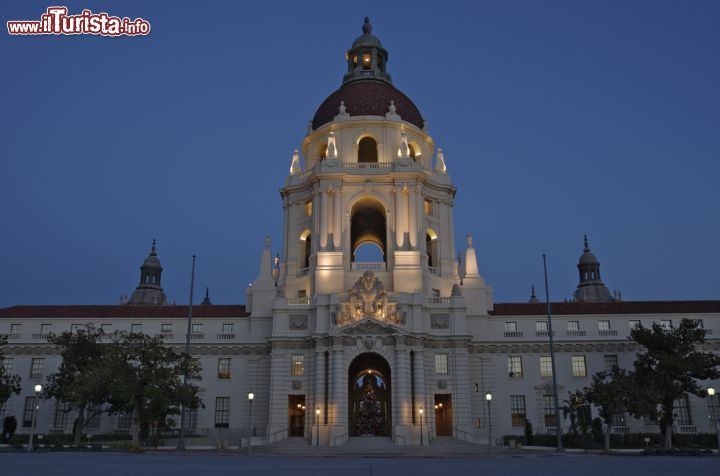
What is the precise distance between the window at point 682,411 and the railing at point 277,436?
37016mm

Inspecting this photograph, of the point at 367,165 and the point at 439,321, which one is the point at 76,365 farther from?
the point at 367,165

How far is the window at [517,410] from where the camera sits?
2520 inches

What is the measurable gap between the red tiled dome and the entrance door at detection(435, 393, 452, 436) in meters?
32.3

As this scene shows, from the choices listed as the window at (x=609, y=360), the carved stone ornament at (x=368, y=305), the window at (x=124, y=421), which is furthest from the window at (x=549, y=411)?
the window at (x=124, y=421)

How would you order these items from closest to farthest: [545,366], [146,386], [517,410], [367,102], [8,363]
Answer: [146,386], [517,410], [545,366], [8,363], [367,102]

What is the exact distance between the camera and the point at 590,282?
370 feet

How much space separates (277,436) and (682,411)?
3863 cm

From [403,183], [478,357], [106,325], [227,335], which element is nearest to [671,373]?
[478,357]

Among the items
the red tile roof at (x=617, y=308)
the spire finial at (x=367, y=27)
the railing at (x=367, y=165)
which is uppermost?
the spire finial at (x=367, y=27)

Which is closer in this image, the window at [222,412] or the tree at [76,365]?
the tree at [76,365]

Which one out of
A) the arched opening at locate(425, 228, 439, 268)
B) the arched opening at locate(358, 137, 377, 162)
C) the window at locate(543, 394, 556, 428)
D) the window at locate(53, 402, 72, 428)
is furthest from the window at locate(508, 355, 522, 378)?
the window at locate(53, 402, 72, 428)

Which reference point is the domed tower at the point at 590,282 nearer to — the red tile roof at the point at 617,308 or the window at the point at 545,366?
the red tile roof at the point at 617,308

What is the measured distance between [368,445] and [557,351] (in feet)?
74.5

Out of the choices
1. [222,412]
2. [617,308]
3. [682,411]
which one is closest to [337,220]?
[222,412]
